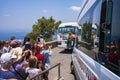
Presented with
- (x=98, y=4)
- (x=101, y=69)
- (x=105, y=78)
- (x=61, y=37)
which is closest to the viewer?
(x=105, y=78)

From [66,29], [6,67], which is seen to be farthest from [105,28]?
[66,29]

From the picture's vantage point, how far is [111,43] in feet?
15.6

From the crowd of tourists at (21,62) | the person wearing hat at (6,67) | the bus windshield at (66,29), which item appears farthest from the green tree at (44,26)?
the person wearing hat at (6,67)

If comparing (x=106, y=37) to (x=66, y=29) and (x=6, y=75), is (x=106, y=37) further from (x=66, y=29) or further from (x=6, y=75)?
(x=66, y=29)

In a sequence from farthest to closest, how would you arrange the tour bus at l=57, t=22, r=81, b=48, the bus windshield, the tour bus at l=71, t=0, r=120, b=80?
the bus windshield → the tour bus at l=57, t=22, r=81, b=48 → the tour bus at l=71, t=0, r=120, b=80

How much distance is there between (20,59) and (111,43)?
3676mm

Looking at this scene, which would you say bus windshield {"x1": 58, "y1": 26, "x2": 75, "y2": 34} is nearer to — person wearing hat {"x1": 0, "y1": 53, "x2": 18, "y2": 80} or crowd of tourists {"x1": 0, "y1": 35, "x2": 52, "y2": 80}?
crowd of tourists {"x1": 0, "y1": 35, "x2": 52, "y2": 80}

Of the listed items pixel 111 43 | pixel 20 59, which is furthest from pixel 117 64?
pixel 20 59

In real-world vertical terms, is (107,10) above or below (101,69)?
above

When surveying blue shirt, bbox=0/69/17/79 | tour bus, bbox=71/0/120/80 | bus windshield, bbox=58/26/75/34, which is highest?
bus windshield, bbox=58/26/75/34

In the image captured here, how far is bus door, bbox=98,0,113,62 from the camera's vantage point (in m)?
4.81

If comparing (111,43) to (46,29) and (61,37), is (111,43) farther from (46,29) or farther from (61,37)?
(46,29)

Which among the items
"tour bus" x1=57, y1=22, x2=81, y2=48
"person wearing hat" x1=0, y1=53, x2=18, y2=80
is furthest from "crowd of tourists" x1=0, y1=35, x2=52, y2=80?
"tour bus" x1=57, y1=22, x2=81, y2=48

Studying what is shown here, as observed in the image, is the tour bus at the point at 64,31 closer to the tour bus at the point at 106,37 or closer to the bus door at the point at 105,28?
the tour bus at the point at 106,37
